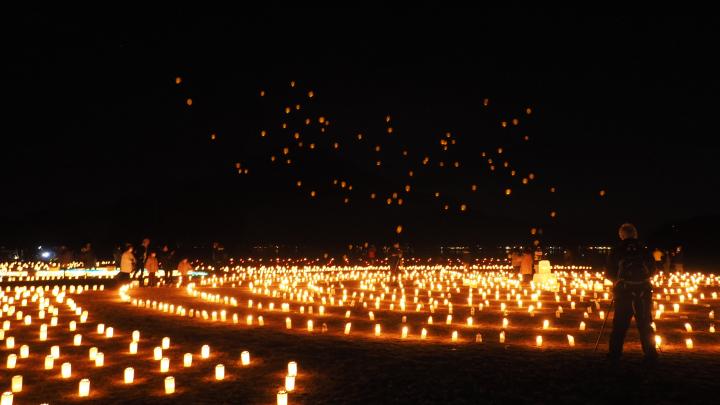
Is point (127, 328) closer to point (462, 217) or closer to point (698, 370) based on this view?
point (698, 370)

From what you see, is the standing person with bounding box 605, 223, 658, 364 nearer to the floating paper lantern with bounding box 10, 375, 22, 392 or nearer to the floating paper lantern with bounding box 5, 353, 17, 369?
the floating paper lantern with bounding box 10, 375, 22, 392

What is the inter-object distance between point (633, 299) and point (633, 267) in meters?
0.43

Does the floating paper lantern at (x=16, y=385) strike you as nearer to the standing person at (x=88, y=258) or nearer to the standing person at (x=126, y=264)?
the standing person at (x=126, y=264)

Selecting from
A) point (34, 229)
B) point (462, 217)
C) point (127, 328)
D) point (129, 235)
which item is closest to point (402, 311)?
point (127, 328)

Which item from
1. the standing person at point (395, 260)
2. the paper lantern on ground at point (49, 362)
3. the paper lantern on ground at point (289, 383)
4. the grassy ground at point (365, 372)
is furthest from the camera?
the standing person at point (395, 260)

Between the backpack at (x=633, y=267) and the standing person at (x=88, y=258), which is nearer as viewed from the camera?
the backpack at (x=633, y=267)

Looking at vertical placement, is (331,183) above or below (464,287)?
Result: above

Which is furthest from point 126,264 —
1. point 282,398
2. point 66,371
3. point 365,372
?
point 282,398

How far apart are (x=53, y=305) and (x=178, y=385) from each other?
1032cm

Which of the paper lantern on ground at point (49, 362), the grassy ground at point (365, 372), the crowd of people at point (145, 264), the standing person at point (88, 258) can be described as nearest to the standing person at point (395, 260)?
the crowd of people at point (145, 264)

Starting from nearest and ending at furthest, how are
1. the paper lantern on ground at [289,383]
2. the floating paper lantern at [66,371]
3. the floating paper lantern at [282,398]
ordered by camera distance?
the floating paper lantern at [282,398] → the paper lantern on ground at [289,383] → the floating paper lantern at [66,371]

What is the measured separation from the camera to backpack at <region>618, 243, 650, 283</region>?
8.95m

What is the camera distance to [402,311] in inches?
618

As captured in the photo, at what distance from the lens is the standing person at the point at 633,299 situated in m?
8.91
